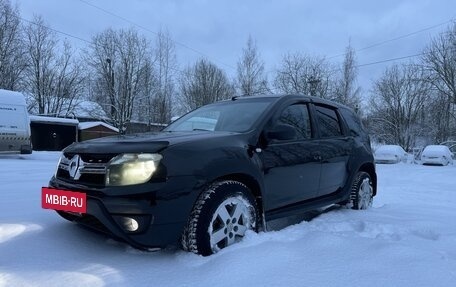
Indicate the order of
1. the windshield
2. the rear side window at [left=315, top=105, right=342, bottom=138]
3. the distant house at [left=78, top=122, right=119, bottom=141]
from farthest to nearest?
the distant house at [left=78, top=122, right=119, bottom=141], the rear side window at [left=315, top=105, right=342, bottom=138], the windshield

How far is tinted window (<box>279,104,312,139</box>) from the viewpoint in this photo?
4.54 metres

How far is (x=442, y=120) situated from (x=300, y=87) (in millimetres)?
17270

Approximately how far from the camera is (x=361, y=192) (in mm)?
Answer: 5883

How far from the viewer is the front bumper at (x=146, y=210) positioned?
124 inches

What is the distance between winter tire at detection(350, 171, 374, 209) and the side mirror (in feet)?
6.76

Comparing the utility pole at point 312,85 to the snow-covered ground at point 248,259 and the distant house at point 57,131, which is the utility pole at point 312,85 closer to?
the distant house at point 57,131

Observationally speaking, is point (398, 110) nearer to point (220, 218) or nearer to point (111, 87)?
point (111, 87)

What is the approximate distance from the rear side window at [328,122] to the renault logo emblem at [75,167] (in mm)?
2753

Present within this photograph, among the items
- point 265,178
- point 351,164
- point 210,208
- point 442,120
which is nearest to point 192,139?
point 210,208

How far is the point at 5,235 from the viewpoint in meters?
3.68

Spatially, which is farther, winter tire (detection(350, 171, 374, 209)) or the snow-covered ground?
winter tire (detection(350, 171, 374, 209))

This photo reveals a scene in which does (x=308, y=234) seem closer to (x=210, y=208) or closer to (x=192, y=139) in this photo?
(x=210, y=208)

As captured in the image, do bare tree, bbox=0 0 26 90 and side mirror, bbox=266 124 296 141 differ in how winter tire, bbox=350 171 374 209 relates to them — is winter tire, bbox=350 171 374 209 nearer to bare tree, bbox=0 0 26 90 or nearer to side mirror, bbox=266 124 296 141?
side mirror, bbox=266 124 296 141

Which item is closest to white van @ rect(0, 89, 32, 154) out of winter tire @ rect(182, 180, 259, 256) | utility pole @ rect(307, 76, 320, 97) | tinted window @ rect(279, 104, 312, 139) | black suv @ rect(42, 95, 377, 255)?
black suv @ rect(42, 95, 377, 255)
